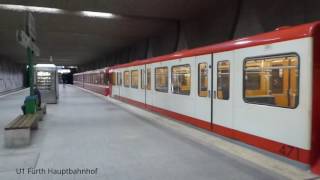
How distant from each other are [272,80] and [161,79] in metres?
6.50

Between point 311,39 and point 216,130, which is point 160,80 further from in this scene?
point 311,39

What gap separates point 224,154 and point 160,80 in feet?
21.0

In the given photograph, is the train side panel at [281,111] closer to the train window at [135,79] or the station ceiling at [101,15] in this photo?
the station ceiling at [101,15]

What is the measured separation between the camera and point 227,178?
471 cm

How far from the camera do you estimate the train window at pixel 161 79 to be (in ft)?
37.8

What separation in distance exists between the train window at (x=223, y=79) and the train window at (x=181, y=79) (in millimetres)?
1845

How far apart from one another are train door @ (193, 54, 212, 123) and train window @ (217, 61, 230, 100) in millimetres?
450

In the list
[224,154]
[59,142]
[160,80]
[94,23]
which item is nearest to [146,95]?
[160,80]

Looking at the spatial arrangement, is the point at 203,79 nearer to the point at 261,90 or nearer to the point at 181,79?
the point at 181,79

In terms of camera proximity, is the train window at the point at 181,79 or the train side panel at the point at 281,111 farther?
the train window at the point at 181,79

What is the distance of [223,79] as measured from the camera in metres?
7.41

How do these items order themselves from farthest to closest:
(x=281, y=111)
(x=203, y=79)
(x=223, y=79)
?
(x=203, y=79) → (x=223, y=79) → (x=281, y=111)

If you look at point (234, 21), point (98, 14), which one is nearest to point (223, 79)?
point (234, 21)

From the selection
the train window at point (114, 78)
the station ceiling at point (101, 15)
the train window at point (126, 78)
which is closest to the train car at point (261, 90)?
the station ceiling at point (101, 15)
